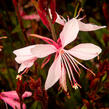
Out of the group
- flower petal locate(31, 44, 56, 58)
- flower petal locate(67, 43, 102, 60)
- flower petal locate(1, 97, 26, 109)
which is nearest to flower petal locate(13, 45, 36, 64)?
flower petal locate(31, 44, 56, 58)

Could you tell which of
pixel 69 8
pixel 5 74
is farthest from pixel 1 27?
pixel 69 8

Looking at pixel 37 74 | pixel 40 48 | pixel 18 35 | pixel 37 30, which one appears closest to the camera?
pixel 40 48

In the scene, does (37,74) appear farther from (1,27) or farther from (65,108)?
(1,27)

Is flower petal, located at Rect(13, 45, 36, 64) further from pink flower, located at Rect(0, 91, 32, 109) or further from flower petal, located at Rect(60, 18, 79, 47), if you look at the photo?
pink flower, located at Rect(0, 91, 32, 109)

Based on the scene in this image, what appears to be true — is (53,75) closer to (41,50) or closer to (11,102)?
(41,50)

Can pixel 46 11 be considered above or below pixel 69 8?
above
